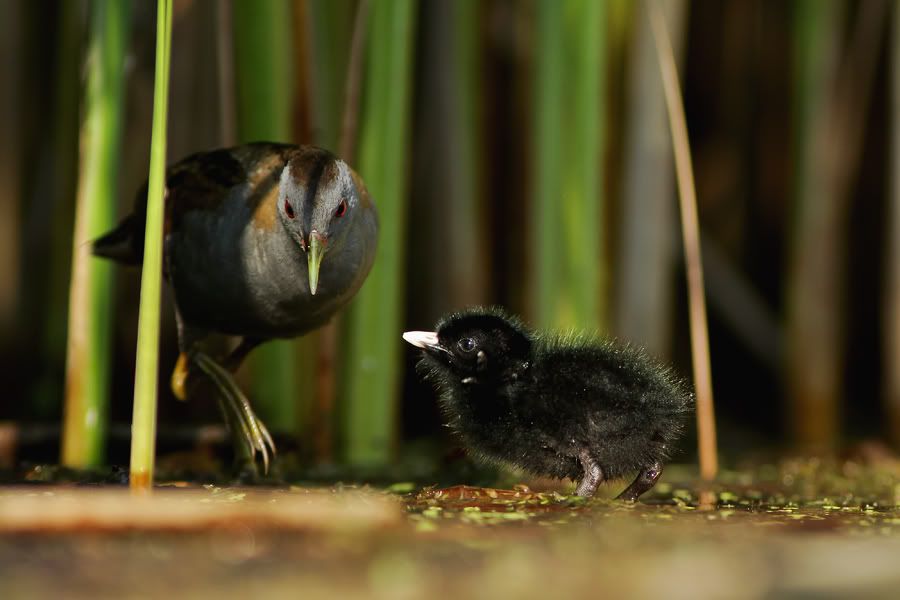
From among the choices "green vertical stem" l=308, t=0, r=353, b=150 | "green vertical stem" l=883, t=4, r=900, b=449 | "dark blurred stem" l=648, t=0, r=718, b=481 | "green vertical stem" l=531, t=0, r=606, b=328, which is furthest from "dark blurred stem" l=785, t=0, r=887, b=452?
"green vertical stem" l=308, t=0, r=353, b=150

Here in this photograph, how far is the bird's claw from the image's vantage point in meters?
3.37

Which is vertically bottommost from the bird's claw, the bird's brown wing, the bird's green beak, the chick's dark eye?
the bird's claw

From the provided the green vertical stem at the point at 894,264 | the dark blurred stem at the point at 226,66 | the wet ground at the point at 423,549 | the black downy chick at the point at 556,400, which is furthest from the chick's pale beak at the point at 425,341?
the green vertical stem at the point at 894,264

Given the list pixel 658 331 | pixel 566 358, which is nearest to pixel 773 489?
pixel 566 358

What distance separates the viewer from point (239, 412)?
347cm

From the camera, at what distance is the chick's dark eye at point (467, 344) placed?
3012 millimetres

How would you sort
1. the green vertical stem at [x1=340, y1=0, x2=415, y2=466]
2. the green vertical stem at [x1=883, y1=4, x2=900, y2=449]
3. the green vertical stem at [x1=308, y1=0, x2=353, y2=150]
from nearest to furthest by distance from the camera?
the green vertical stem at [x1=340, y1=0, x2=415, y2=466], the green vertical stem at [x1=308, y1=0, x2=353, y2=150], the green vertical stem at [x1=883, y1=4, x2=900, y2=449]

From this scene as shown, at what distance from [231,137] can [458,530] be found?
226cm

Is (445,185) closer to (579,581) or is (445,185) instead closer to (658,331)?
(658,331)

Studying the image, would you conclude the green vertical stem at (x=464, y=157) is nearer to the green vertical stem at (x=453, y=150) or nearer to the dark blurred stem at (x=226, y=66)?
the green vertical stem at (x=453, y=150)

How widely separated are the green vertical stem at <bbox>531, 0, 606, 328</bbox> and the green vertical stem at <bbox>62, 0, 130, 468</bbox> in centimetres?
137

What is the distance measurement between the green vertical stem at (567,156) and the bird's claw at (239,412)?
3.64ft

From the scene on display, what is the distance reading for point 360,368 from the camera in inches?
161

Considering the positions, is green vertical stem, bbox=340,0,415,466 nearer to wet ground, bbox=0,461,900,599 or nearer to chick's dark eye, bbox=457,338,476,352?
chick's dark eye, bbox=457,338,476,352
